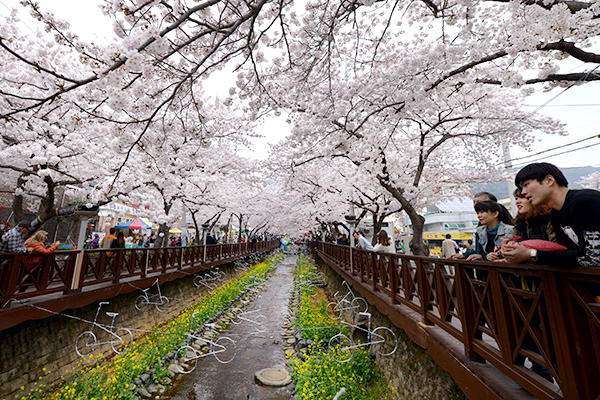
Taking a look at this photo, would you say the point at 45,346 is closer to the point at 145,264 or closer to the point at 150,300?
the point at 145,264

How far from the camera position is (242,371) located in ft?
23.3

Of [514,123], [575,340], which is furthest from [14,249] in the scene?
[514,123]

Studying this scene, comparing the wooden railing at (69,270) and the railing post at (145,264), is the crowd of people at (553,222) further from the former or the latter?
the railing post at (145,264)

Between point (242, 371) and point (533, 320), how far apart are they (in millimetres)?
7072

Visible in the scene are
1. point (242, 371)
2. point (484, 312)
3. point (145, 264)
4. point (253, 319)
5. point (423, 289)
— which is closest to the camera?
point (484, 312)

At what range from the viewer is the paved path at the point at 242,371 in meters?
6.03

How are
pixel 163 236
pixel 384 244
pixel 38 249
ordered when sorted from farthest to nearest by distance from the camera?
pixel 163 236 < pixel 384 244 < pixel 38 249

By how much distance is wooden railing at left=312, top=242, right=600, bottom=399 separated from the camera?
5.50 ft

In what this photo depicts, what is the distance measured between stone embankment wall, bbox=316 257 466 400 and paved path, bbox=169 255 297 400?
8.03ft

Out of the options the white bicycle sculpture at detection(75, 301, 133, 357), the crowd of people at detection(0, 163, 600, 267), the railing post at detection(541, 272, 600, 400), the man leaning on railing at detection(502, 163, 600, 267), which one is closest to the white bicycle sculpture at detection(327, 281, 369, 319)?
the crowd of people at detection(0, 163, 600, 267)

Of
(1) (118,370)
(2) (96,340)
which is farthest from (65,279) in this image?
(1) (118,370)

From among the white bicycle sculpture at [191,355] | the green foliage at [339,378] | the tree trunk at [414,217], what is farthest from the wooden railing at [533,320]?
the white bicycle sculpture at [191,355]

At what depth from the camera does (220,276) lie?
1836 cm

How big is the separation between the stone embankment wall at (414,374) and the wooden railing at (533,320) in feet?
2.42
